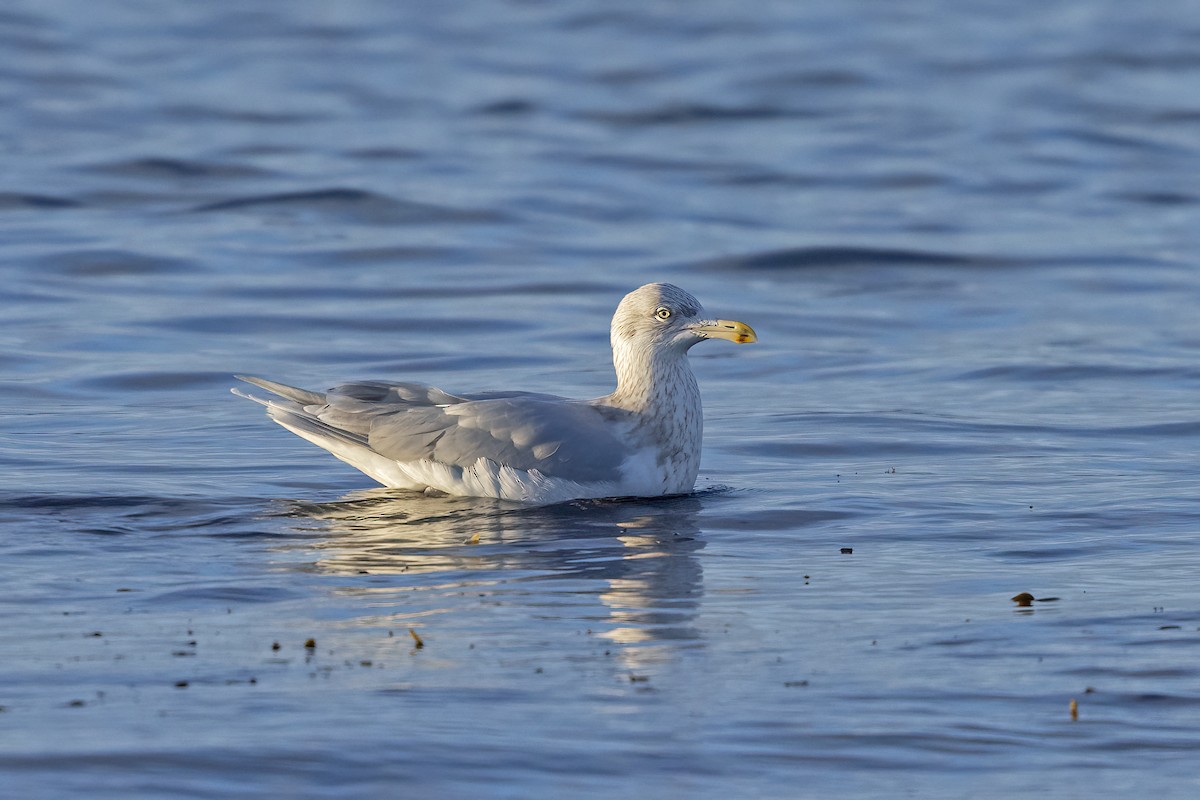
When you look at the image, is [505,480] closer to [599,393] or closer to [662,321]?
[662,321]

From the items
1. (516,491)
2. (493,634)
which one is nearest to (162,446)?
(516,491)

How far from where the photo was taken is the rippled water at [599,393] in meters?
6.30

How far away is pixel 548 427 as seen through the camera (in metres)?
10.1

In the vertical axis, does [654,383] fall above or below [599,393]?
above

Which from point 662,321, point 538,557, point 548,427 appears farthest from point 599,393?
point 538,557

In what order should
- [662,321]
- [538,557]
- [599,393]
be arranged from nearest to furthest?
[538,557] → [662,321] → [599,393]

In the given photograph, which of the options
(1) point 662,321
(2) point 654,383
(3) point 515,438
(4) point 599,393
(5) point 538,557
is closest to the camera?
(5) point 538,557

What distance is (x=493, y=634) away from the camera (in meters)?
7.35

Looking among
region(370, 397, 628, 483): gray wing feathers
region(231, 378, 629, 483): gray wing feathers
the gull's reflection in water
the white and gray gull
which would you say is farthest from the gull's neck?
the gull's reflection in water

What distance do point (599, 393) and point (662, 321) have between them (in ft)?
10.7

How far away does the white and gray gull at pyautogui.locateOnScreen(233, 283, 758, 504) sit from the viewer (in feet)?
33.1

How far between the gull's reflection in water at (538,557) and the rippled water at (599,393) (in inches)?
1.5

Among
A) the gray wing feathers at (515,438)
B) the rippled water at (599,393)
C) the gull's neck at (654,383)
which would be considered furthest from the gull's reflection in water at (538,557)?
the gull's neck at (654,383)

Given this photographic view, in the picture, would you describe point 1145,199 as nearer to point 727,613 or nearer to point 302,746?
point 727,613
